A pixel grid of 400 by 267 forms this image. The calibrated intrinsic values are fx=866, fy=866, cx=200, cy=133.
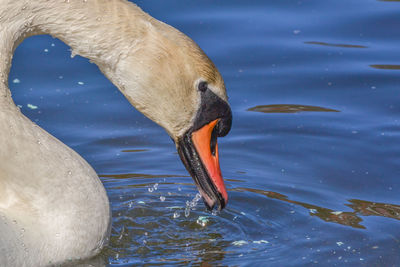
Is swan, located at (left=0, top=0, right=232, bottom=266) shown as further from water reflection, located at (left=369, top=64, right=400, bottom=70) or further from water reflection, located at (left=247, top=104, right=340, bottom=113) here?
water reflection, located at (left=369, top=64, right=400, bottom=70)

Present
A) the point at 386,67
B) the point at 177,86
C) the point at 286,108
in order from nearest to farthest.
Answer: the point at 177,86, the point at 286,108, the point at 386,67

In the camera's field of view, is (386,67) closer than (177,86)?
No

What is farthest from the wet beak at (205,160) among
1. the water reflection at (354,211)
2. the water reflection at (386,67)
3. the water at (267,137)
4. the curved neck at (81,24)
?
the water reflection at (386,67)

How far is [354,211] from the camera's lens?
5.76 m

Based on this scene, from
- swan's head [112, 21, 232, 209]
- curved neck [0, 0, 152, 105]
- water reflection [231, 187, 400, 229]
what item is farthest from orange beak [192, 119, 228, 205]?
water reflection [231, 187, 400, 229]

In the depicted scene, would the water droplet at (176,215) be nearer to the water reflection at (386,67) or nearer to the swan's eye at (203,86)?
the swan's eye at (203,86)

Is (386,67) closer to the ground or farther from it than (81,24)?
closer to the ground

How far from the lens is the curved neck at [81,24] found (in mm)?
4410

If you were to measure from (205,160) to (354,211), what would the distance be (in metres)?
1.37

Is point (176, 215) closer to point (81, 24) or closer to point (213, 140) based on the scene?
point (213, 140)

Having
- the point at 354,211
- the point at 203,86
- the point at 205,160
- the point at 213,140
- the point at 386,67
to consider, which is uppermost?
the point at 203,86

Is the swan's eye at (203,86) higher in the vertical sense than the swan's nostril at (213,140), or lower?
higher

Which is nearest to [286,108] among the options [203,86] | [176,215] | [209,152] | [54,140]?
[176,215]

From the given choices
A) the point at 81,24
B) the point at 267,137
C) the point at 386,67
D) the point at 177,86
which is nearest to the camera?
the point at 81,24
